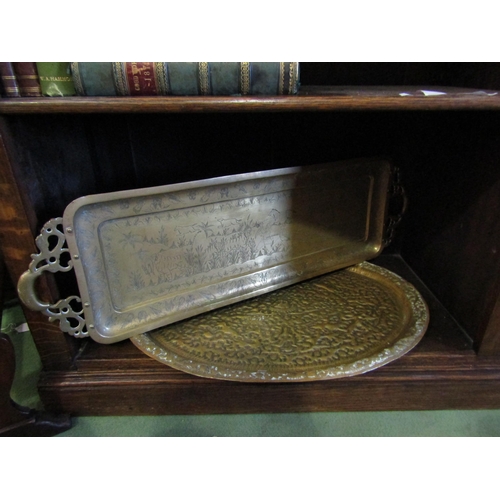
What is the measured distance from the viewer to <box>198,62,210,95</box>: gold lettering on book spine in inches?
21.6

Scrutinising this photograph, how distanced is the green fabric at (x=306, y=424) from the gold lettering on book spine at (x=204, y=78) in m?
0.63

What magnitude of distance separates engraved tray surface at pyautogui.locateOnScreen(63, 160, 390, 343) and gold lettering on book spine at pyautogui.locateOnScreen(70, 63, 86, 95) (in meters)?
0.18

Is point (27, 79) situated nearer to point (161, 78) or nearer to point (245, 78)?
point (161, 78)

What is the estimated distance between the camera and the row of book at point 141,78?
54 cm

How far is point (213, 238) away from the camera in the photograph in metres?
0.80

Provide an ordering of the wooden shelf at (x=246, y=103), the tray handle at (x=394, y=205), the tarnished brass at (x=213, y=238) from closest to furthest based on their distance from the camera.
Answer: the wooden shelf at (x=246, y=103) < the tarnished brass at (x=213, y=238) < the tray handle at (x=394, y=205)

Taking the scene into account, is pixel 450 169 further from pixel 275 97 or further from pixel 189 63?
pixel 189 63

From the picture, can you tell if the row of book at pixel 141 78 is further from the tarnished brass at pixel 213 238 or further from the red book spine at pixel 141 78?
the tarnished brass at pixel 213 238

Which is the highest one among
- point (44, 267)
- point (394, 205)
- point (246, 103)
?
point (246, 103)

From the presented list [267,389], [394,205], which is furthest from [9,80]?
[394,205]

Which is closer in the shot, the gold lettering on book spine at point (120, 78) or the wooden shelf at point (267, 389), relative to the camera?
the gold lettering on book spine at point (120, 78)

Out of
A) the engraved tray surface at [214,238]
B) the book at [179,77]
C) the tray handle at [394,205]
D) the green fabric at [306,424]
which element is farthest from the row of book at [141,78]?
the green fabric at [306,424]

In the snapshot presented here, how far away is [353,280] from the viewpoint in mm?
995

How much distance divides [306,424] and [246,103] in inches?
24.6
